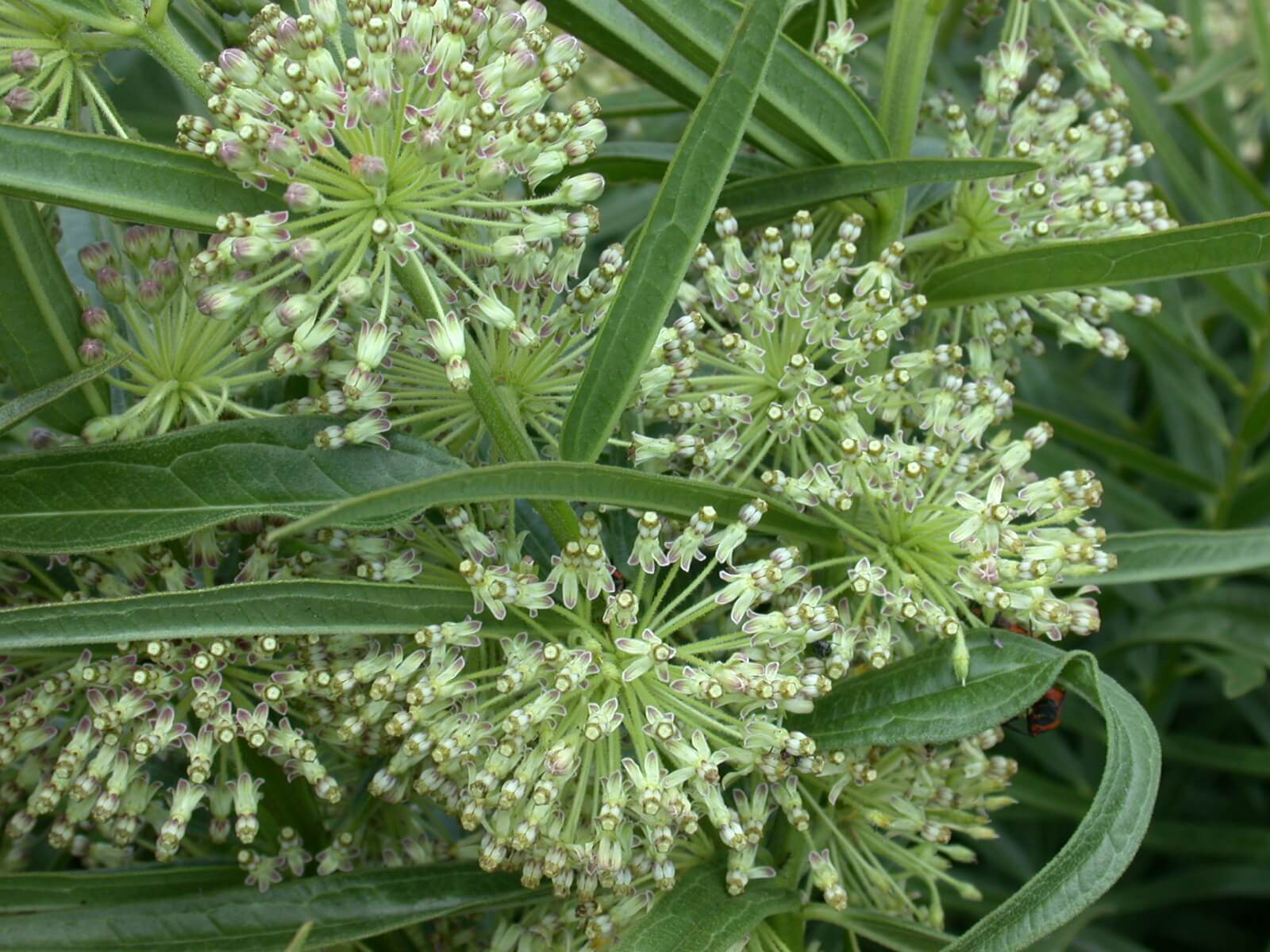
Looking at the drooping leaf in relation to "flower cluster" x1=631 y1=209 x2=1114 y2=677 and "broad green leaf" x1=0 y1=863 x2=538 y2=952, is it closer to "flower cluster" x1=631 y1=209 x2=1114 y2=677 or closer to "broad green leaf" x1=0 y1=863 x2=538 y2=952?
"flower cluster" x1=631 y1=209 x2=1114 y2=677

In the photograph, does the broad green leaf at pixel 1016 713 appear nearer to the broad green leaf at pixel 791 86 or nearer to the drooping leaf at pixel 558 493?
the drooping leaf at pixel 558 493

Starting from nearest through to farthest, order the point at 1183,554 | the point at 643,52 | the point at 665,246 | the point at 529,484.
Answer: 1. the point at 529,484
2. the point at 665,246
3. the point at 643,52
4. the point at 1183,554

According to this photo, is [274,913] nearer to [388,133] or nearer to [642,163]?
[388,133]

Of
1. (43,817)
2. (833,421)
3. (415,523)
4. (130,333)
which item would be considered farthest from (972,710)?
(43,817)

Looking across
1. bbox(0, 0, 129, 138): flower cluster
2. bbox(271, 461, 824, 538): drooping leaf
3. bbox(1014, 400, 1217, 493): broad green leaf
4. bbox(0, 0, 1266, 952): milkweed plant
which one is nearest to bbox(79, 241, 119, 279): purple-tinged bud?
bbox(0, 0, 1266, 952): milkweed plant

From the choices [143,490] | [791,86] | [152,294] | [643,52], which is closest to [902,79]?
[791,86]
